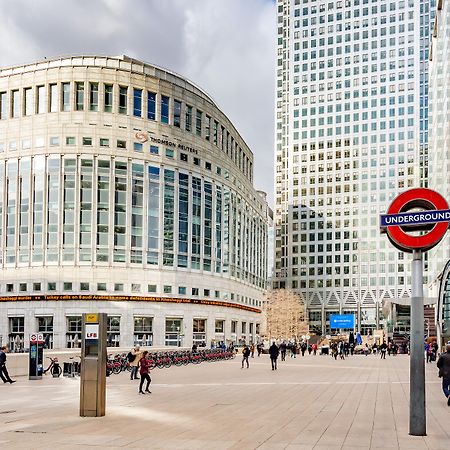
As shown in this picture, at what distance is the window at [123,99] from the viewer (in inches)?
3137

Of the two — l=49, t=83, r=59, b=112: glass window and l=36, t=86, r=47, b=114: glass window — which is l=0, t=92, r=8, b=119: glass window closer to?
l=36, t=86, r=47, b=114: glass window

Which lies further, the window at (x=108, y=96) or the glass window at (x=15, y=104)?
the window at (x=108, y=96)

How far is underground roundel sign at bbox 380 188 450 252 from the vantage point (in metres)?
15.3

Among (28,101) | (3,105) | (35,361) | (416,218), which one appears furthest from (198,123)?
(416,218)

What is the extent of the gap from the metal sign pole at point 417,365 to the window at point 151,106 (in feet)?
226

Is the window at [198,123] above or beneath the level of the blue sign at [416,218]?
above

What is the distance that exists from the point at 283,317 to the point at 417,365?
128042 mm

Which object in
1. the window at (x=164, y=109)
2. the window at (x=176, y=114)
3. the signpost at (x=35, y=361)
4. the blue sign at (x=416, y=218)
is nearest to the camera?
the blue sign at (x=416, y=218)

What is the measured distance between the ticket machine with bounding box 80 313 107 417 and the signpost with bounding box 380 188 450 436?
8.01 m

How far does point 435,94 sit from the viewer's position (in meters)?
88.2

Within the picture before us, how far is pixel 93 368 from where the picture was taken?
17.9 m

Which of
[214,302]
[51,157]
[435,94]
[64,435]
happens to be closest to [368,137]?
[435,94]

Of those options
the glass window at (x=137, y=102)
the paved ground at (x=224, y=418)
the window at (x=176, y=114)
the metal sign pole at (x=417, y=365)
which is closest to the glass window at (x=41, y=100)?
the glass window at (x=137, y=102)

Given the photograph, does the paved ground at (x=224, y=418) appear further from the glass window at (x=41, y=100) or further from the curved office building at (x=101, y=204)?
the glass window at (x=41, y=100)
